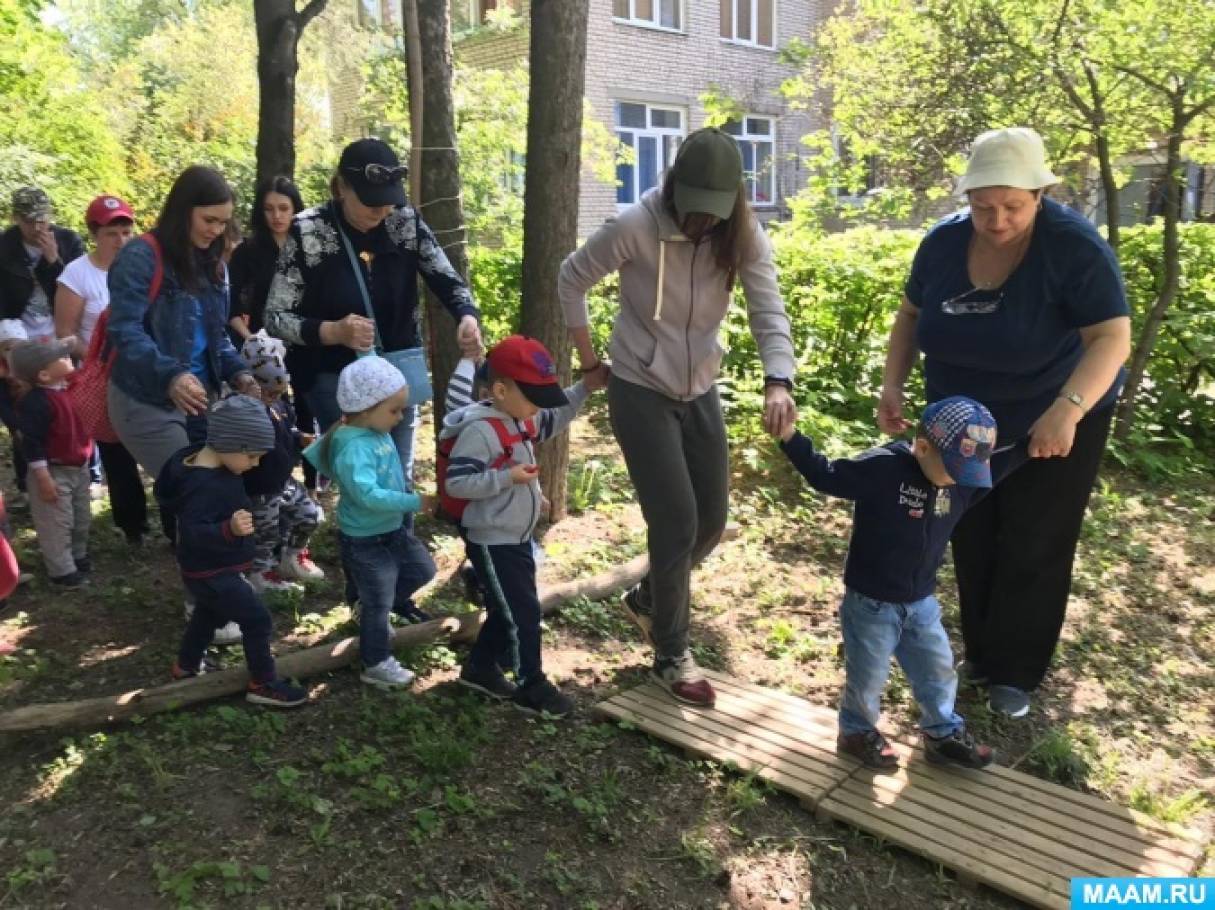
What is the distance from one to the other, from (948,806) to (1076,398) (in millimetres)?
1439

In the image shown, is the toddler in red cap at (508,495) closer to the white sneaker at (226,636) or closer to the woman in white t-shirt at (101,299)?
the white sneaker at (226,636)

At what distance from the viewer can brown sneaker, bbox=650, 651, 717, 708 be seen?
3.78 meters

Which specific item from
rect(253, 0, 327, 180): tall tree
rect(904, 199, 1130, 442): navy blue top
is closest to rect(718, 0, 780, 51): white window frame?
rect(253, 0, 327, 180): tall tree

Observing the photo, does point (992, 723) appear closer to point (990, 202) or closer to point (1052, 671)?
point (1052, 671)

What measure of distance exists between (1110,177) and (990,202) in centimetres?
486

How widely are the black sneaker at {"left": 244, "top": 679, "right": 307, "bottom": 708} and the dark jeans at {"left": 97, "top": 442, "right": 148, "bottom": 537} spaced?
2.18 m

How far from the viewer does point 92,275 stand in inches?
205

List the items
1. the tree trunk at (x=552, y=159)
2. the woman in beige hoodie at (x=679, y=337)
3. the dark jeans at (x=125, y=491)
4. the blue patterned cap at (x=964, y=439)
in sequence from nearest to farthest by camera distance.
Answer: the blue patterned cap at (x=964, y=439), the woman in beige hoodie at (x=679, y=337), the tree trunk at (x=552, y=159), the dark jeans at (x=125, y=491)

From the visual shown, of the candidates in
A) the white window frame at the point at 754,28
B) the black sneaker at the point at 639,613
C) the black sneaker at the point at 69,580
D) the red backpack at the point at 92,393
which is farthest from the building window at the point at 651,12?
the black sneaker at the point at 639,613

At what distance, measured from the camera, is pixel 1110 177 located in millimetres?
7121

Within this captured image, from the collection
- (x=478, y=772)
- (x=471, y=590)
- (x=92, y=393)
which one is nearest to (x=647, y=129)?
(x=92, y=393)

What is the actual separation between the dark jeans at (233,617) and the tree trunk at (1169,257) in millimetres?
6691

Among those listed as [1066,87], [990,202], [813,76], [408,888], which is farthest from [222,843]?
[813,76]

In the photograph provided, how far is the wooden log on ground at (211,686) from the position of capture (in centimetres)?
334
